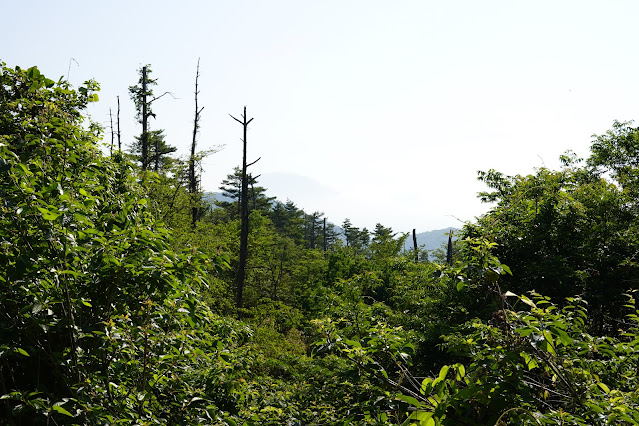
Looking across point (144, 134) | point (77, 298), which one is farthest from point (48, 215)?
point (144, 134)

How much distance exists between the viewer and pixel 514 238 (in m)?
9.27

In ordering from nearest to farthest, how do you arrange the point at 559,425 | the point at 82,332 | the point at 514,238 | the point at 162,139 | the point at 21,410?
the point at 559,425 < the point at 21,410 < the point at 82,332 < the point at 514,238 < the point at 162,139

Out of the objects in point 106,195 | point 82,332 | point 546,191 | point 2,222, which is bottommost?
point 82,332

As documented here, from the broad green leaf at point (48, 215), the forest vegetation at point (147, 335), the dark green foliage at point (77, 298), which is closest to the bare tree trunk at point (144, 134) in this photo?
the forest vegetation at point (147, 335)

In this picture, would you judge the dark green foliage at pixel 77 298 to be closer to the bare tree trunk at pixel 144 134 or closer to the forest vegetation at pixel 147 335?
the forest vegetation at pixel 147 335

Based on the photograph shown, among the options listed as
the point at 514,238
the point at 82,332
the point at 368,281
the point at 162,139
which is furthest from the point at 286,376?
the point at 162,139

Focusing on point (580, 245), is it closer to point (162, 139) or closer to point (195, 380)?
point (195, 380)

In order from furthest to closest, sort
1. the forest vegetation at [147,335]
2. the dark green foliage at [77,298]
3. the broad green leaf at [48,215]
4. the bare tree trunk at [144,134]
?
the bare tree trunk at [144,134], the dark green foliage at [77,298], the broad green leaf at [48,215], the forest vegetation at [147,335]

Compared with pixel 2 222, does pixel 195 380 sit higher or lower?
lower

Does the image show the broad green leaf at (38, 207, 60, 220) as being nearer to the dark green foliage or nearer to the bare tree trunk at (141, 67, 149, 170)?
the dark green foliage

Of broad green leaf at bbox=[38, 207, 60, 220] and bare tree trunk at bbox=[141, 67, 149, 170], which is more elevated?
bare tree trunk at bbox=[141, 67, 149, 170]

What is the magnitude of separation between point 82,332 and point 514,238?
330 inches

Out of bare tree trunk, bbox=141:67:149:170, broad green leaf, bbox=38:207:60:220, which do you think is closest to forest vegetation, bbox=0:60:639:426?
broad green leaf, bbox=38:207:60:220

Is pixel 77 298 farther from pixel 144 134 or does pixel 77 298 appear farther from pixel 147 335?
pixel 144 134
